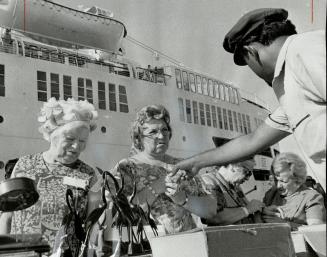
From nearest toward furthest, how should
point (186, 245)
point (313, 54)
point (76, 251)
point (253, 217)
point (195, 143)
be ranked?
point (313, 54), point (186, 245), point (76, 251), point (253, 217), point (195, 143)

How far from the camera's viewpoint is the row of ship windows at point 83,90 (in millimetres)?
2562

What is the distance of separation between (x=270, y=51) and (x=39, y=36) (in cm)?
151

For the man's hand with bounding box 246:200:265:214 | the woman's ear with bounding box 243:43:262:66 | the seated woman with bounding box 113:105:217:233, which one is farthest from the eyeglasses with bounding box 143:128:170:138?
the woman's ear with bounding box 243:43:262:66

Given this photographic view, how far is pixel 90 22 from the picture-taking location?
73.0 inches

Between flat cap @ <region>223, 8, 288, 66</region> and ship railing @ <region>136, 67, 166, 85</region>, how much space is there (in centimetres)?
154

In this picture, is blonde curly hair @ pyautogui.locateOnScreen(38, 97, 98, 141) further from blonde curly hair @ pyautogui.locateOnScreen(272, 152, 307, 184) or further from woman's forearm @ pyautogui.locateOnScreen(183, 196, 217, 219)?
blonde curly hair @ pyautogui.locateOnScreen(272, 152, 307, 184)

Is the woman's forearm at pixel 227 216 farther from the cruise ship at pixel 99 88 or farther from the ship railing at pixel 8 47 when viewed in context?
the ship railing at pixel 8 47

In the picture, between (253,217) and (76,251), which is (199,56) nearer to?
(253,217)

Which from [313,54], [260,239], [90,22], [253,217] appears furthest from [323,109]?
[90,22]

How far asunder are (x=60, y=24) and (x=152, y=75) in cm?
76

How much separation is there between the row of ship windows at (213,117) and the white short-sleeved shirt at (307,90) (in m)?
1.64

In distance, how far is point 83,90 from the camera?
2.95 m

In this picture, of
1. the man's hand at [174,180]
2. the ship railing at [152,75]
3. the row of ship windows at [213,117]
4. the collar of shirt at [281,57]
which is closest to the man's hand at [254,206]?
the man's hand at [174,180]

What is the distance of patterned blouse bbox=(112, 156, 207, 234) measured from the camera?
42.0 inches
